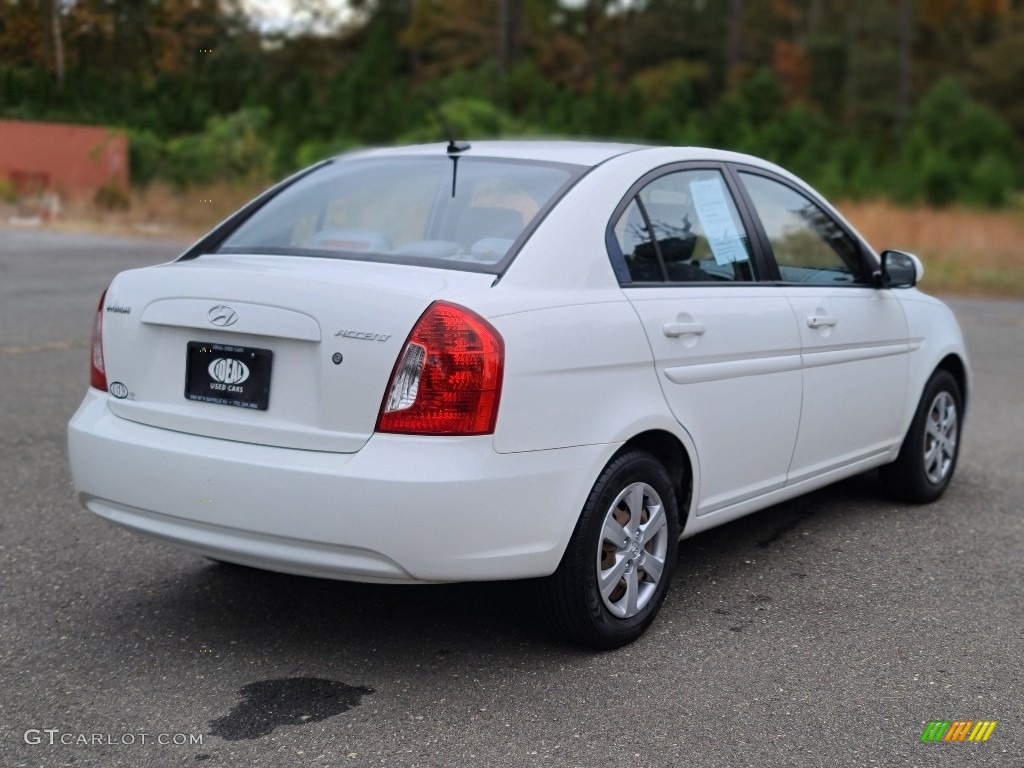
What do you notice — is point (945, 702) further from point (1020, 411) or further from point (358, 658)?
point (1020, 411)

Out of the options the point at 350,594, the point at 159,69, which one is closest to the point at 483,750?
the point at 350,594

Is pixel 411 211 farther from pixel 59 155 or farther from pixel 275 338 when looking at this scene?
pixel 59 155

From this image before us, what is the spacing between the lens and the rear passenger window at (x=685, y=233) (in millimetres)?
4375

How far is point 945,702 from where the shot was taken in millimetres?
3764

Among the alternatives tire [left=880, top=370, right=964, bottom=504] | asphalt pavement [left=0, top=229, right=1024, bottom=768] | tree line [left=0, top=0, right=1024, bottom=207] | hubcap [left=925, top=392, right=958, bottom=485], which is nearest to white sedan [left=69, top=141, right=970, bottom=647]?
asphalt pavement [left=0, top=229, right=1024, bottom=768]

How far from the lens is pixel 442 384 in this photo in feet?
11.7

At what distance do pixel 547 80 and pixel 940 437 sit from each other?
4836 centimetres

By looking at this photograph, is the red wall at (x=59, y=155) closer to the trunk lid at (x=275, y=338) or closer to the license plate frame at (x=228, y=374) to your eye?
the trunk lid at (x=275, y=338)

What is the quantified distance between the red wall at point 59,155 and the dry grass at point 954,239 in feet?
47.9

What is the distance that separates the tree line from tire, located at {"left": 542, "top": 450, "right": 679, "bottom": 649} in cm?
227

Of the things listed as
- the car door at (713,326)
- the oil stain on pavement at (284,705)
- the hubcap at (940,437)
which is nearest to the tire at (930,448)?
the hubcap at (940,437)

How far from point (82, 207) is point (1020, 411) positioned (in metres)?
18.9

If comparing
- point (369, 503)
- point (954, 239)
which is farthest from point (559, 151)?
point (954, 239)

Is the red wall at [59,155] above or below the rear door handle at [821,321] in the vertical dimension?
above
